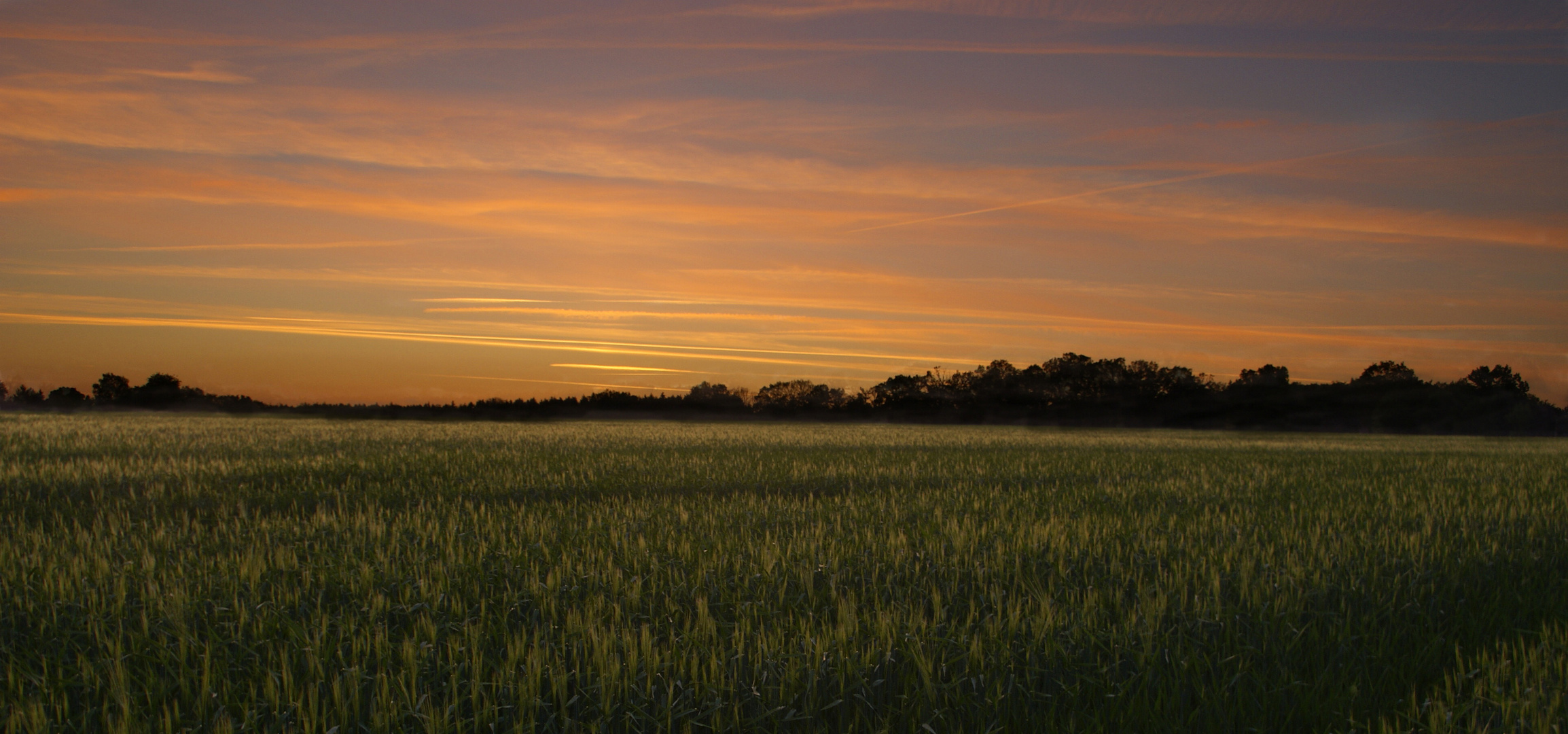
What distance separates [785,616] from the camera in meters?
5.59

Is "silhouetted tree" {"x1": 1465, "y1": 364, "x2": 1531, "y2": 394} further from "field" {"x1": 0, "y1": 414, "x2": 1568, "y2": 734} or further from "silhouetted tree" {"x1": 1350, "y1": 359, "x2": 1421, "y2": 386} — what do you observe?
"field" {"x1": 0, "y1": 414, "x2": 1568, "y2": 734}

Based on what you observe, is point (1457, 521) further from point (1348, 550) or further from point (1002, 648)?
point (1002, 648)

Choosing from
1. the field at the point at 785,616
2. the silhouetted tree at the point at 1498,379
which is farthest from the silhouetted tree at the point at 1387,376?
the field at the point at 785,616

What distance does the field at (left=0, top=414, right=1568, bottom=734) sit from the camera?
4.16m

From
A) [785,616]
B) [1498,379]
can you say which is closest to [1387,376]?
[1498,379]

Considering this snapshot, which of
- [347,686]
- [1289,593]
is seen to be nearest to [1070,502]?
[1289,593]

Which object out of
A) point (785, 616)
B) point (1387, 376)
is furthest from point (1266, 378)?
point (785, 616)

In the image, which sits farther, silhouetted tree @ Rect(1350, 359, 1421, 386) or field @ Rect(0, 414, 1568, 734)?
silhouetted tree @ Rect(1350, 359, 1421, 386)

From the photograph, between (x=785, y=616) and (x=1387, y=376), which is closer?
(x=785, y=616)

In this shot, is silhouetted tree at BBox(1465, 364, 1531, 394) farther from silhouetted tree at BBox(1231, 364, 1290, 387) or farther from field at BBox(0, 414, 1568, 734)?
field at BBox(0, 414, 1568, 734)

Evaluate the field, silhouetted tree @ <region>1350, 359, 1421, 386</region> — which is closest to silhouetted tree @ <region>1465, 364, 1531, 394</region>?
silhouetted tree @ <region>1350, 359, 1421, 386</region>

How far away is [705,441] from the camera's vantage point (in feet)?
101

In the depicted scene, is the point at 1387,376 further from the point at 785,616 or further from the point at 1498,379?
the point at 785,616

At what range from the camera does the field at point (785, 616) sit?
4.16 metres
